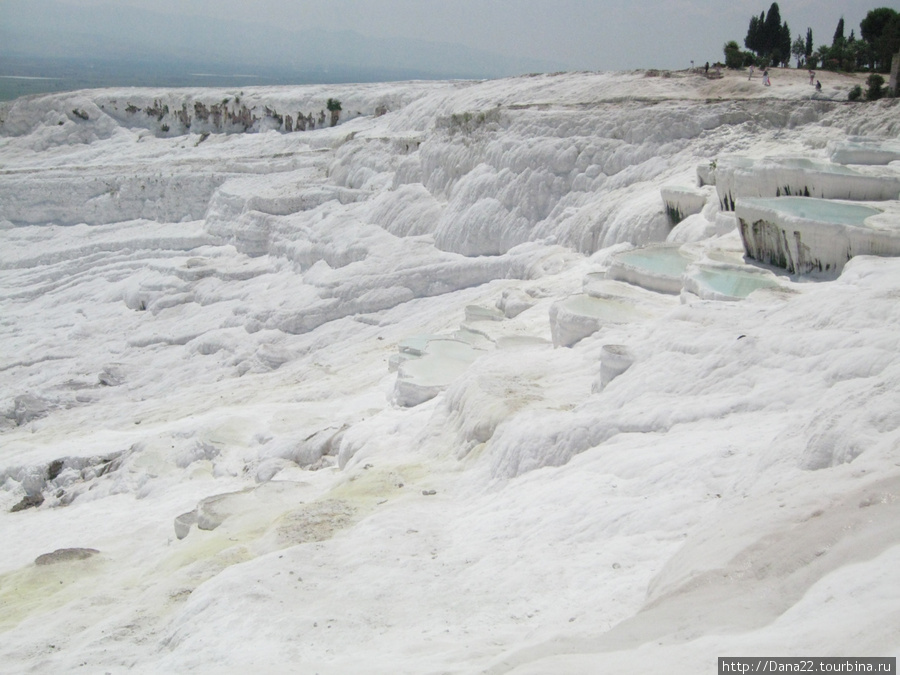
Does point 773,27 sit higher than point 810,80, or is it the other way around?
point 773,27

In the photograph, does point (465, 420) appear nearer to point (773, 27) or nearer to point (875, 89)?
point (875, 89)

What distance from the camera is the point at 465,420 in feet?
27.5

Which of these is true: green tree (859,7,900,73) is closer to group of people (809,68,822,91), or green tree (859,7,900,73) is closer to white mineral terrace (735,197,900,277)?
group of people (809,68,822,91)

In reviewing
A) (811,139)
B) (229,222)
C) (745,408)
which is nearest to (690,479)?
(745,408)

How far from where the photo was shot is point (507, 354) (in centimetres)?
1005

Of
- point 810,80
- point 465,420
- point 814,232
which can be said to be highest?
point 810,80

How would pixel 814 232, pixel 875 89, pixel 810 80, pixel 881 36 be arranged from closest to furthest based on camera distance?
pixel 814 232
pixel 875 89
pixel 810 80
pixel 881 36

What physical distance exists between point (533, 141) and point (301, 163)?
10214mm

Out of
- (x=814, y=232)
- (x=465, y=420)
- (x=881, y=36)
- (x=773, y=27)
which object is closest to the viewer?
(x=465, y=420)

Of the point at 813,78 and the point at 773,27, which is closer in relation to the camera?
the point at 813,78

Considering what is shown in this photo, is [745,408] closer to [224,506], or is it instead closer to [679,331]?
[679,331]

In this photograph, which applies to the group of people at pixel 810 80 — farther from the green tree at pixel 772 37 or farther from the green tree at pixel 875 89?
the green tree at pixel 772 37

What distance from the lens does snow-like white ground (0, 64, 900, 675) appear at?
4527mm

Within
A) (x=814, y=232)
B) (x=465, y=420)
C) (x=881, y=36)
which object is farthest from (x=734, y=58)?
(x=465, y=420)
